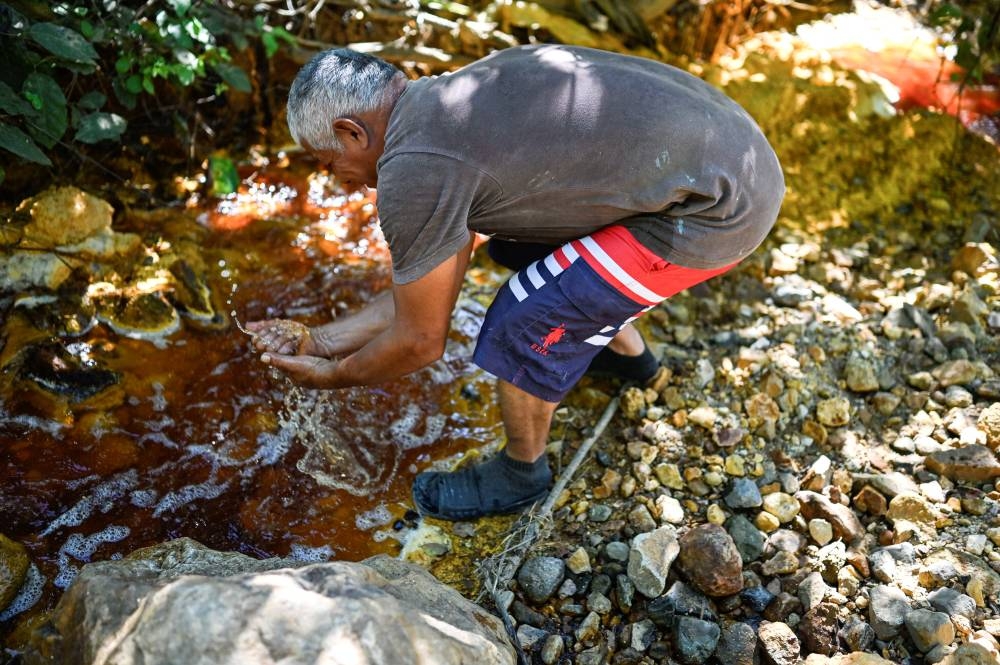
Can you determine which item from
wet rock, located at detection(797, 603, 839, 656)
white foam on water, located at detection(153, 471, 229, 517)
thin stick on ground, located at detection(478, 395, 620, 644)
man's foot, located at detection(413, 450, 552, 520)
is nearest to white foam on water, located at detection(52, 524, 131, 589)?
white foam on water, located at detection(153, 471, 229, 517)

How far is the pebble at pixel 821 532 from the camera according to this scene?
2.22 meters

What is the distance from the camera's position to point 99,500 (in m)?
2.39

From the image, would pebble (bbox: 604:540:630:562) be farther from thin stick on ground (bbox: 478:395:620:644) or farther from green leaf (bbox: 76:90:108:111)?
green leaf (bbox: 76:90:108:111)

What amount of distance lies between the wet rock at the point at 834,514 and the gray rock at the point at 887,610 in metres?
0.20

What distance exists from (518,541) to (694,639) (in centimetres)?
58

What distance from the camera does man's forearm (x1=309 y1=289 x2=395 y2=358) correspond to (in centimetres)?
245

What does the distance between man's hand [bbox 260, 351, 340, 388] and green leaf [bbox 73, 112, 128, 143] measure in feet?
4.11

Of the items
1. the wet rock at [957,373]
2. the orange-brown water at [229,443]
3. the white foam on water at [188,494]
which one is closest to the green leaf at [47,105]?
the orange-brown water at [229,443]

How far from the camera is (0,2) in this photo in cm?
256

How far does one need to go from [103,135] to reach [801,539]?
2.64 m

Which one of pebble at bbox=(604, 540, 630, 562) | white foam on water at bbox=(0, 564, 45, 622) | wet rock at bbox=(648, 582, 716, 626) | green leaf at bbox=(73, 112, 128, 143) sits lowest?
white foam on water at bbox=(0, 564, 45, 622)

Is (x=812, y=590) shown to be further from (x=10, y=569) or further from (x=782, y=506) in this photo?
(x=10, y=569)

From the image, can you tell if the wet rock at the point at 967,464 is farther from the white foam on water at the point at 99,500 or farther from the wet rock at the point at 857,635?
the white foam on water at the point at 99,500

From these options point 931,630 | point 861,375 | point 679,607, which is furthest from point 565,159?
point 861,375
